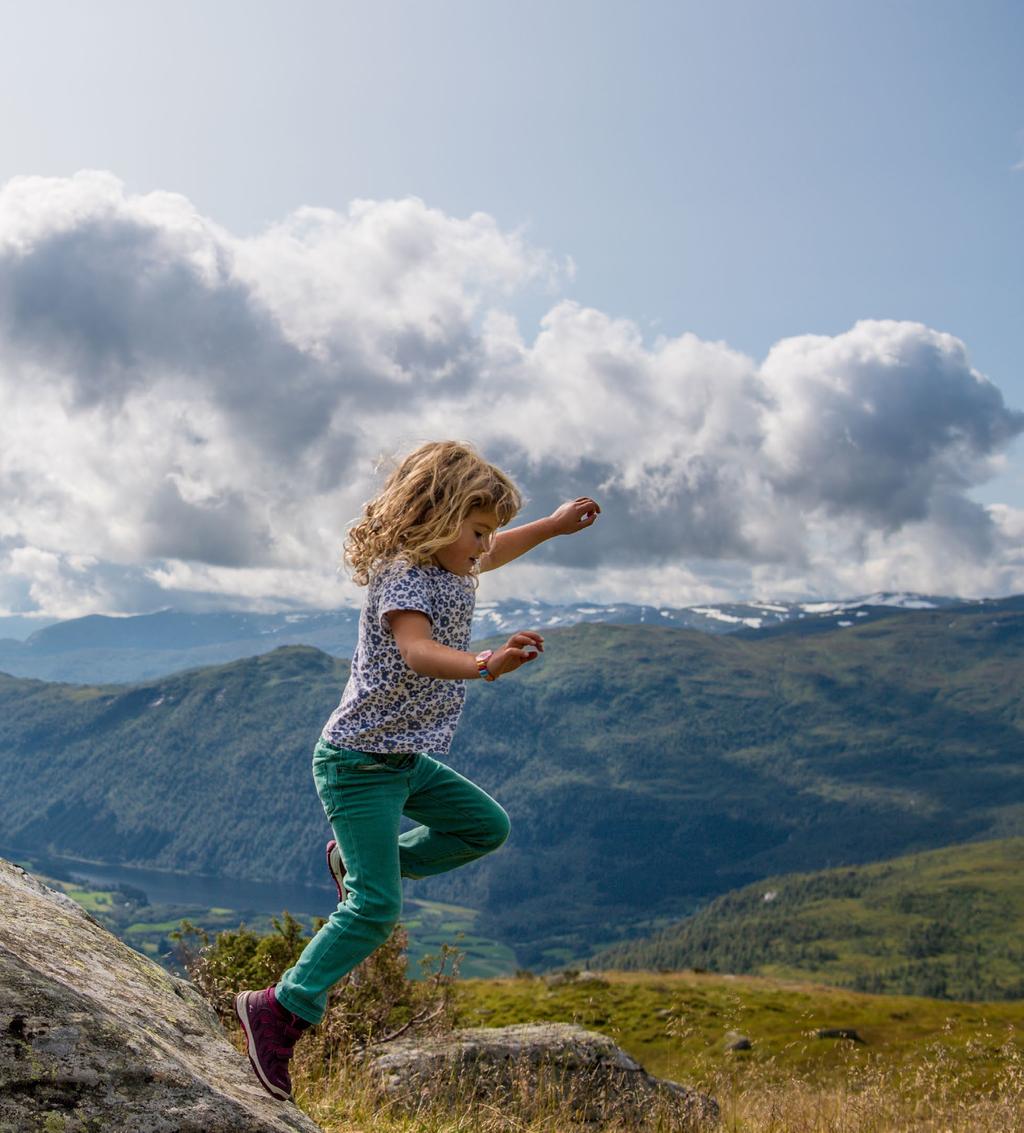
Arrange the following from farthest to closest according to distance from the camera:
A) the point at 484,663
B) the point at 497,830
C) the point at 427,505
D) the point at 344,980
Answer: the point at 344,980 < the point at 497,830 < the point at 427,505 < the point at 484,663

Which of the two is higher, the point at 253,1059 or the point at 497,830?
the point at 497,830

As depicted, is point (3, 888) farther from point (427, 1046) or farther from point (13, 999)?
point (427, 1046)

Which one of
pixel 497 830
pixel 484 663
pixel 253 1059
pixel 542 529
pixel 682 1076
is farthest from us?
pixel 682 1076

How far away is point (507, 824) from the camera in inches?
250

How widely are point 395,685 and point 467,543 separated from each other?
3.30 feet

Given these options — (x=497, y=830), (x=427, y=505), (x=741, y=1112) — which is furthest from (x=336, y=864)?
(x=741, y=1112)

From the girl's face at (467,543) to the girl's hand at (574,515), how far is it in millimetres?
1225

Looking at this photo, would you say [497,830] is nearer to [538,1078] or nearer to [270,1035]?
[270,1035]

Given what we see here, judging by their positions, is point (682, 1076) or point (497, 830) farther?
point (682, 1076)

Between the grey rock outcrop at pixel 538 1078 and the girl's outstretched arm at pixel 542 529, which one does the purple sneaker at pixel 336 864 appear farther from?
the girl's outstretched arm at pixel 542 529

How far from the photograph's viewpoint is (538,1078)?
8.94 m

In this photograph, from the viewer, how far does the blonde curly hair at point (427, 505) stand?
5883mm

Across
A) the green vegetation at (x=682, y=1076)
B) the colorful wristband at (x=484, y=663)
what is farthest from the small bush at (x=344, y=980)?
the colorful wristband at (x=484, y=663)

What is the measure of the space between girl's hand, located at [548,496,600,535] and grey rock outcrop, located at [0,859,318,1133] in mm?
4172
